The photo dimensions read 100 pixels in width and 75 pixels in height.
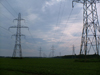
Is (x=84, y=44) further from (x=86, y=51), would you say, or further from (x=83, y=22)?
(x=83, y=22)

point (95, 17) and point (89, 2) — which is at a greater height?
point (89, 2)

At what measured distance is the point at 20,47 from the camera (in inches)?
2308

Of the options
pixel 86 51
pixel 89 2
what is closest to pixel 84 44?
pixel 86 51

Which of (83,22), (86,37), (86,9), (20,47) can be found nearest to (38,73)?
(86,37)

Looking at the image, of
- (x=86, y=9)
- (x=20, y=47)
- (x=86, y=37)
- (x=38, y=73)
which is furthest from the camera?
(x=20, y=47)

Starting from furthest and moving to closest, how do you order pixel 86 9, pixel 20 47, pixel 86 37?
pixel 20 47, pixel 86 9, pixel 86 37

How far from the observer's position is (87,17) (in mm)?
34938

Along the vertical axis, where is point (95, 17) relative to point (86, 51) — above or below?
above

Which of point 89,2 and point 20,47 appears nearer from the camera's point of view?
point 89,2

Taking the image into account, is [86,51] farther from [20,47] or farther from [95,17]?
[20,47]

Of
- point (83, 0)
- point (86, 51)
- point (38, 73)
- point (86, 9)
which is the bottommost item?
point (38, 73)

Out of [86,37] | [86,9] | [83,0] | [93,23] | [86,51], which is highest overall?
[83,0]

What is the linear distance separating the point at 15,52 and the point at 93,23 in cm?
3903

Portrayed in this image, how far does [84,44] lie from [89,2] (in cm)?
1205
